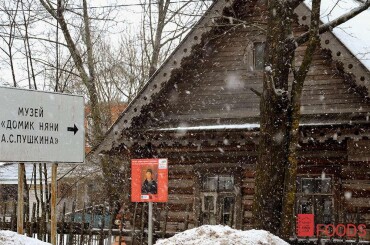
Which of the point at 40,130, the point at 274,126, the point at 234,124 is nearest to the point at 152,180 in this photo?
the point at 274,126

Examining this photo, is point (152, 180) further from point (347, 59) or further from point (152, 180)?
point (347, 59)

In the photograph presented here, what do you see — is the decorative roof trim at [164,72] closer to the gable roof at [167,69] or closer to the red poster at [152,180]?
the gable roof at [167,69]

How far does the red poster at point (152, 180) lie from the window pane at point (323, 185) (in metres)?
5.53

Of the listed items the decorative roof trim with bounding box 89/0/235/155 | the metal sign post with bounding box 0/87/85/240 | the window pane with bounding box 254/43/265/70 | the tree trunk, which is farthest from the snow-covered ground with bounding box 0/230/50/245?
the window pane with bounding box 254/43/265/70

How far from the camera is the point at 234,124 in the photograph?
15.6 metres

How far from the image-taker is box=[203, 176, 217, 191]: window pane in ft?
53.4

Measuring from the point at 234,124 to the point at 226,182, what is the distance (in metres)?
1.61

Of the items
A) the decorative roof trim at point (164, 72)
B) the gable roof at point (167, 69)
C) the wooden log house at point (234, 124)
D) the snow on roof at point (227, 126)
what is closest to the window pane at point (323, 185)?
the wooden log house at point (234, 124)

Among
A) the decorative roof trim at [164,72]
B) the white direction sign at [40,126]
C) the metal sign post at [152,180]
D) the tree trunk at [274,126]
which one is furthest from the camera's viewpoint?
the decorative roof trim at [164,72]

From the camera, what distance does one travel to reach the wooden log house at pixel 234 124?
1450 cm

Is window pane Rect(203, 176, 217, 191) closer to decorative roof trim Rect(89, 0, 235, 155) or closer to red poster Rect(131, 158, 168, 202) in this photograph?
decorative roof trim Rect(89, 0, 235, 155)

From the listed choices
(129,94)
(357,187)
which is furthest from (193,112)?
(129,94)

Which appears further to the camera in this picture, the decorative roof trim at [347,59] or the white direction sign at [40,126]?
the decorative roof trim at [347,59]

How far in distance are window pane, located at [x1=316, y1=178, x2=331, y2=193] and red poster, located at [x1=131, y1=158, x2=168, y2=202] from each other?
5.53 m
